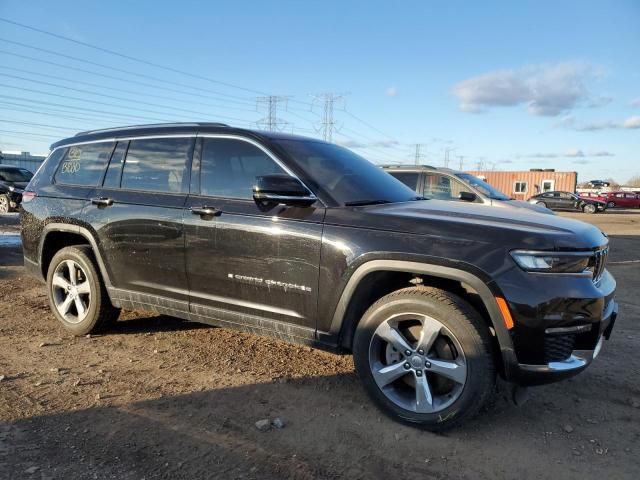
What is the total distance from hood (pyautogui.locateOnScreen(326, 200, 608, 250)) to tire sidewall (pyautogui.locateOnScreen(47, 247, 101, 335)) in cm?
249

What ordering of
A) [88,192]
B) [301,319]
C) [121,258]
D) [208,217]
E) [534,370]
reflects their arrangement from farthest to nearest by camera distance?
[88,192], [121,258], [208,217], [301,319], [534,370]

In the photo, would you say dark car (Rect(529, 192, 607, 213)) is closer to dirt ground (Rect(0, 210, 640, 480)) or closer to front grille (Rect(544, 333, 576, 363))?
dirt ground (Rect(0, 210, 640, 480))

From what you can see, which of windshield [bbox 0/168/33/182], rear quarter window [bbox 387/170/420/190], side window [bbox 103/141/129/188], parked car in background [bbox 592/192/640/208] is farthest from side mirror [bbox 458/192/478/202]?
parked car in background [bbox 592/192/640/208]

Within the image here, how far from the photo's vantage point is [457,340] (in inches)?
116

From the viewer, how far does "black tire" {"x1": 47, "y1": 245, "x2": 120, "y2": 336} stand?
4.50 meters

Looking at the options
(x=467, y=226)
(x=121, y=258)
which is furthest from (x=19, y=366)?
(x=467, y=226)

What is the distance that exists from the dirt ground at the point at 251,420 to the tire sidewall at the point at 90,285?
14 cm

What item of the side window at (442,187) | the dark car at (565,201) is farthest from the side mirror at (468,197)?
the dark car at (565,201)

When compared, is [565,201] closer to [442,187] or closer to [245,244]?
[442,187]

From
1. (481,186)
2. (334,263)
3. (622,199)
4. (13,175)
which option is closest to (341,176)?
(334,263)

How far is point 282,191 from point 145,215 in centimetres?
143

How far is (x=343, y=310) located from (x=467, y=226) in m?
0.97

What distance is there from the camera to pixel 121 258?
14.0ft

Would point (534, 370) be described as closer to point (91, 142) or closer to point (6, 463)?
point (6, 463)
